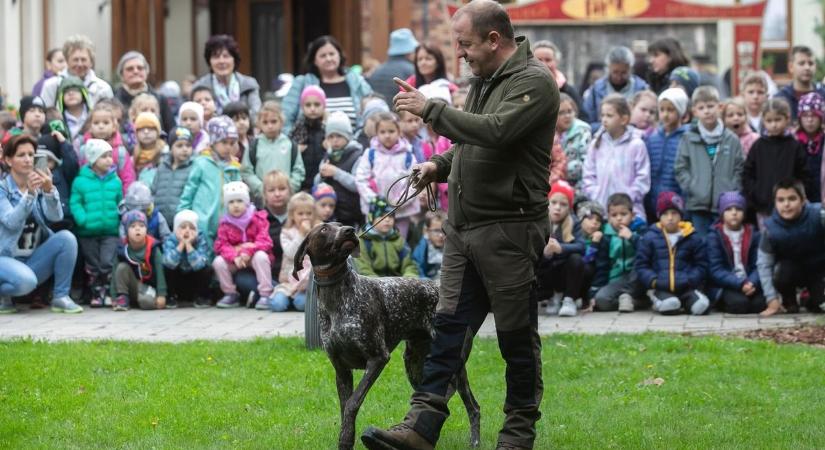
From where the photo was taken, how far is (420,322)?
7.50 metres

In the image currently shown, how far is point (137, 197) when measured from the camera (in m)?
13.3

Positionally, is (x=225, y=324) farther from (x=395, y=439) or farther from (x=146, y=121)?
(x=395, y=439)

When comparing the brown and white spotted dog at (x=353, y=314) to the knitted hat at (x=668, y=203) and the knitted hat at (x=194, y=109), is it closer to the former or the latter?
the knitted hat at (x=668, y=203)

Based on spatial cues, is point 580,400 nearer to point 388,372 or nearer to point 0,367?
point 388,372

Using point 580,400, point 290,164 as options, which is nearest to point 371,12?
point 290,164

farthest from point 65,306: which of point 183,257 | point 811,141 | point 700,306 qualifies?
point 811,141

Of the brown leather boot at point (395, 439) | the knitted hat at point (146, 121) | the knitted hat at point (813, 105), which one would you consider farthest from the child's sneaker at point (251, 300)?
the brown leather boot at point (395, 439)

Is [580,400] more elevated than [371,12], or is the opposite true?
[371,12]

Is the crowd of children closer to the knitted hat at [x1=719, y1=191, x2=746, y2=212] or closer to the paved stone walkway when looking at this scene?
the knitted hat at [x1=719, y1=191, x2=746, y2=212]

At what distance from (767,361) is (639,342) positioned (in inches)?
44.8

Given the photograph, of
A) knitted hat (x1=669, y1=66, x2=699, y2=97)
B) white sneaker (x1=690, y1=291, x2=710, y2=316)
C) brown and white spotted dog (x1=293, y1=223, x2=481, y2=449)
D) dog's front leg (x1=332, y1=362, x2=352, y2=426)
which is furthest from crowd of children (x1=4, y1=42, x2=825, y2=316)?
dog's front leg (x1=332, y1=362, x2=352, y2=426)

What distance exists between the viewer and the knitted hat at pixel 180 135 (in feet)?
45.0

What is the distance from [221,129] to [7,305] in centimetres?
250

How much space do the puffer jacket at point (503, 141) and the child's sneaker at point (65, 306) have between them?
22.0 ft
